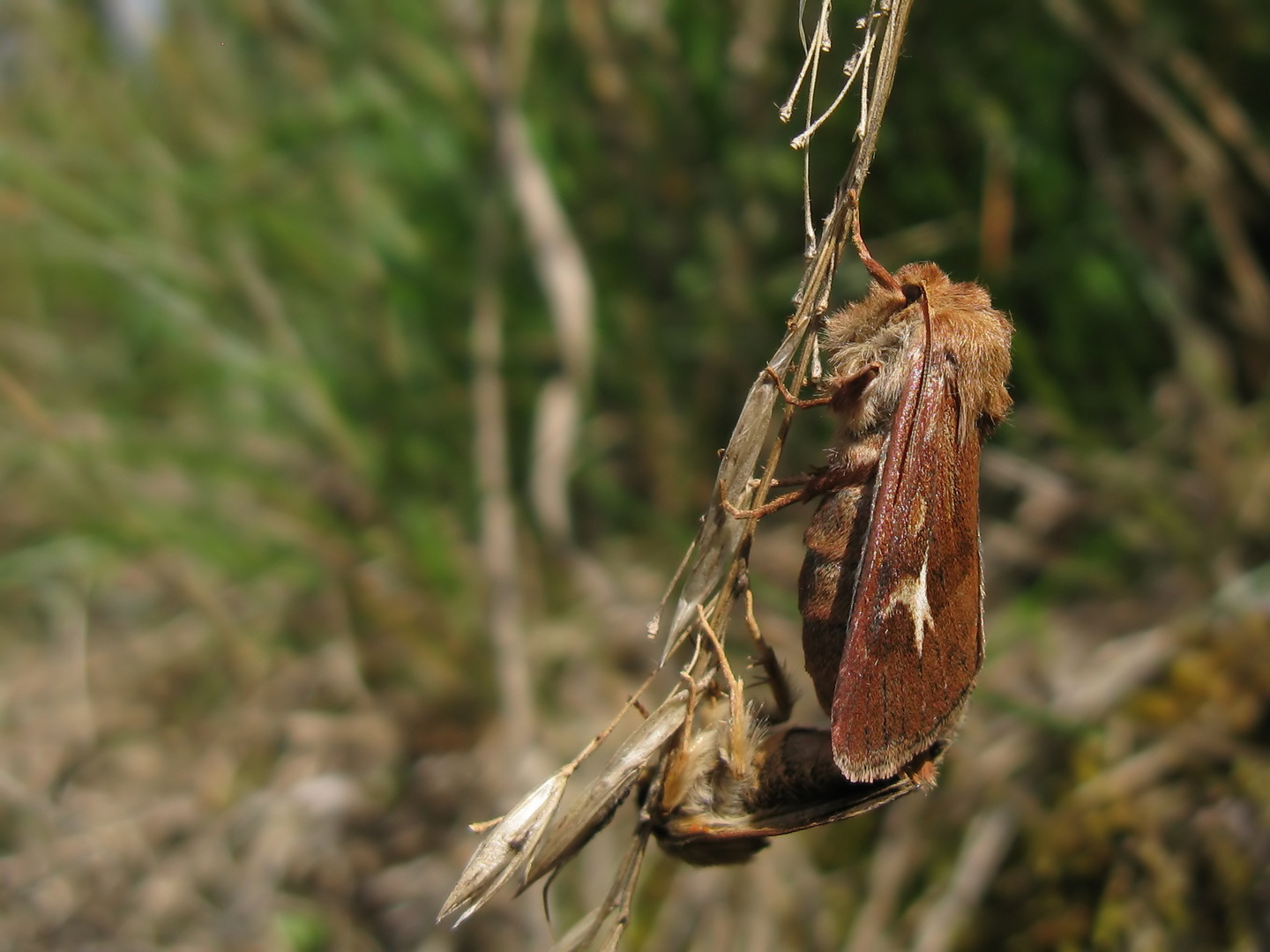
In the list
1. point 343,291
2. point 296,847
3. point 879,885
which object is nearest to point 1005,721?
point 879,885

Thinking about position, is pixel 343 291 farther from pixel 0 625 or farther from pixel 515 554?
pixel 0 625

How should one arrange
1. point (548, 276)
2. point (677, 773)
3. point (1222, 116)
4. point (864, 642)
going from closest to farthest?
point (864, 642), point (677, 773), point (1222, 116), point (548, 276)

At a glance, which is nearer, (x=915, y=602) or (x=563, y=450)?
(x=915, y=602)

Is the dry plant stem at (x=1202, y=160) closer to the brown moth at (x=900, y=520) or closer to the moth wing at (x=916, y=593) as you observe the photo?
the brown moth at (x=900, y=520)

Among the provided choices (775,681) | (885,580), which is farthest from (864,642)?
(775,681)

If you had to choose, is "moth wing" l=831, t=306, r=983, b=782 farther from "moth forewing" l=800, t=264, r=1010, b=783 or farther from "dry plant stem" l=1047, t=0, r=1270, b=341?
"dry plant stem" l=1047, t=0, r=1270, b=341

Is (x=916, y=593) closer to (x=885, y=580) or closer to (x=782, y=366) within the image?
(x=885, y=580)
